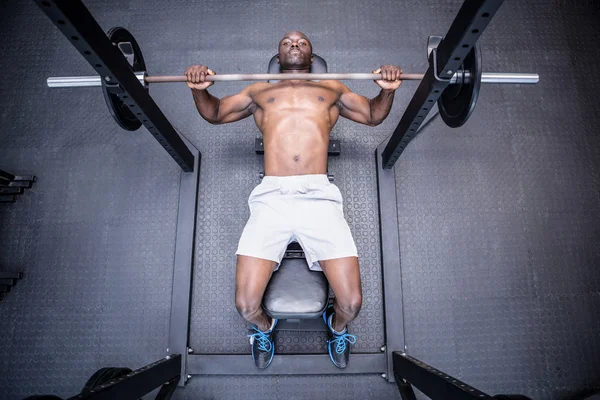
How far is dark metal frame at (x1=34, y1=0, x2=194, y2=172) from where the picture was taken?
4.45ft

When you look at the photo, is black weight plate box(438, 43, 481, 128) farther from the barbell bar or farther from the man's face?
the man's face

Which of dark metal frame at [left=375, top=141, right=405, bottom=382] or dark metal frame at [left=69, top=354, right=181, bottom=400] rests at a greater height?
dark metal frame at [left=375, top=141, right=405, bottom=382]

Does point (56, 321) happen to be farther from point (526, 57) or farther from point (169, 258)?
point (526, 57)

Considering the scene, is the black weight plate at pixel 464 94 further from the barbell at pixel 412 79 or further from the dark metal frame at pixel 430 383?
the dark metal frame at pixel 430 383

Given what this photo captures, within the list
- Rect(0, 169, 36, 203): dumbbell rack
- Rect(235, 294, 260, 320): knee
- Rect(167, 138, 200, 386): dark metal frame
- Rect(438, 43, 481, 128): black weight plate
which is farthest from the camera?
Rect(0, 169, 36, 203): dumbbell rack

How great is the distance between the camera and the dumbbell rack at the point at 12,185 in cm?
267

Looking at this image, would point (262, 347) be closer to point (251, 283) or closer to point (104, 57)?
point (251, 283)

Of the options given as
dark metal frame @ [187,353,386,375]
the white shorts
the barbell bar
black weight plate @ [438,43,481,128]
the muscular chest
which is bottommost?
dark metal frame @ [187,353,386,375]

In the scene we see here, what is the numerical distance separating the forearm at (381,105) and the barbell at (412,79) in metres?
0.17

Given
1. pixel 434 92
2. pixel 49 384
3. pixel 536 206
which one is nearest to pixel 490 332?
pixel 536 206

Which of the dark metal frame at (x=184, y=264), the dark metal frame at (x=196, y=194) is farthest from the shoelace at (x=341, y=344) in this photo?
the dark metal frame at (x=184, y=264)

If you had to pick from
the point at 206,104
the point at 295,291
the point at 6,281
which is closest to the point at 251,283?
the point at 295,291

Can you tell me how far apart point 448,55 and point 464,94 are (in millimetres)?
360

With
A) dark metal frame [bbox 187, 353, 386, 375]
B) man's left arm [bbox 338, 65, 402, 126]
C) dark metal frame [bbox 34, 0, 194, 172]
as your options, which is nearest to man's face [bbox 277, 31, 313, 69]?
man's left arm [bbox 338, 65, 402, 126]
